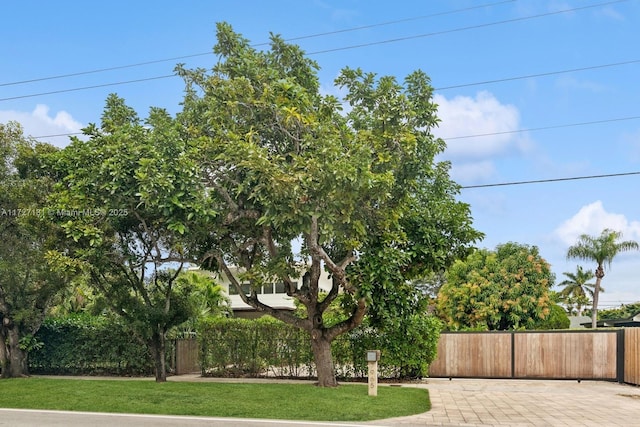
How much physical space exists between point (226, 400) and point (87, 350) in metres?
9.93

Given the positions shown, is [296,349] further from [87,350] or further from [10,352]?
[10,352]

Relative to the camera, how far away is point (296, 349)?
19.9 meters

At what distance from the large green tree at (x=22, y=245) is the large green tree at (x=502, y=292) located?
22777mm

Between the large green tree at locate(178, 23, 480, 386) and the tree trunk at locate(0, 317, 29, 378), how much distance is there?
7.82m

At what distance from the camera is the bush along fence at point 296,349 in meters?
18.8

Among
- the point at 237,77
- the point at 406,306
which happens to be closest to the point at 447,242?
the point at 406,306

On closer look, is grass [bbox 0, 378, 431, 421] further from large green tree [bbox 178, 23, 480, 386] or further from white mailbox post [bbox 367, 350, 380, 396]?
large green tree [bbox 178, 23, 480, 386]

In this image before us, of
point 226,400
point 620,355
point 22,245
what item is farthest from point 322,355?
point 620,355

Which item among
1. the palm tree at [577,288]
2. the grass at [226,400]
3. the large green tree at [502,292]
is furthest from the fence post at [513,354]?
the palm tree at [577,288]

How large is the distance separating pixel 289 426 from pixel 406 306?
521 cm

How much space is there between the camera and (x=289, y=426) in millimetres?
10750

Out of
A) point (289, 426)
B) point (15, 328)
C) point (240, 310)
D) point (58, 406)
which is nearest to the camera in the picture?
point (289, 426)

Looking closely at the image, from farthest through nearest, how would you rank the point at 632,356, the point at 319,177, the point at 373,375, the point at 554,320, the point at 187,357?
the point at 554,320, the point at 187,357, the point at 632,356, the point at 373,375, the point at 319,177

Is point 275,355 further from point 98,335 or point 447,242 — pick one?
point 447,242
